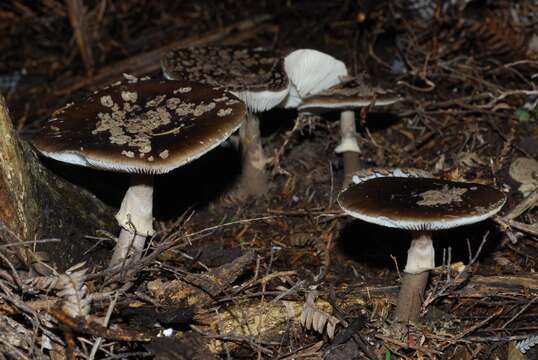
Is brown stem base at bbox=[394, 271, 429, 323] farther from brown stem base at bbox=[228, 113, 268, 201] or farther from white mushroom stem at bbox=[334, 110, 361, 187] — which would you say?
brown stem base at bbox=[228, 113, 268, 201]

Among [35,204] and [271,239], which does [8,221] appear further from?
[271,239]

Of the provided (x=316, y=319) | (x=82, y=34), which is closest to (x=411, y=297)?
(x=316, y=319)

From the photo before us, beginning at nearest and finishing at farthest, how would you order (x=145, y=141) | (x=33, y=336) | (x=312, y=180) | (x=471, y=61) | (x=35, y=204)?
(x=33, y=336), (x=145, y=141), (x=35, y=204), (x=312, y=180), (x=471, y=61)

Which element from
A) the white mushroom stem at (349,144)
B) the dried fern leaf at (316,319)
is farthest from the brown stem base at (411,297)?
the white mushroom stem at (349,144)

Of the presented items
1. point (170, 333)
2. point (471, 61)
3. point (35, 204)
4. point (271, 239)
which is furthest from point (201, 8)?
point (170, 333)

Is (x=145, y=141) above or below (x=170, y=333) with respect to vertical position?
above

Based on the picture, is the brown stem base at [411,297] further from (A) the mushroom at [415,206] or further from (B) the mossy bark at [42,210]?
(B) the mossy bark at [42,210]

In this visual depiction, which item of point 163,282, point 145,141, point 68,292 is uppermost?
point 145,141
